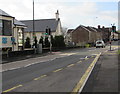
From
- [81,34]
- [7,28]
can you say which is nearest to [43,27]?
[81,34]

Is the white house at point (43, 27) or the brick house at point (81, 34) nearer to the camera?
the white house at point (43, 27)

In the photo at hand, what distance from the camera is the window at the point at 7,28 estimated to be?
2931 cm

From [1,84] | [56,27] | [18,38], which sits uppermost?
[56,27]

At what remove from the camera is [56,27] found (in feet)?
226

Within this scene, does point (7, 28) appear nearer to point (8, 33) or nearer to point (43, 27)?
point (8, 33)

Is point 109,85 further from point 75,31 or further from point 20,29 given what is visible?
point 75,31

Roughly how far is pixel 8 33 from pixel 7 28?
2.58 ft

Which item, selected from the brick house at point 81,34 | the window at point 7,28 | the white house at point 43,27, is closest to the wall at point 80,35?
the brick house at point 81,34

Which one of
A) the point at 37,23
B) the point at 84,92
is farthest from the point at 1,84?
the point at 37,23

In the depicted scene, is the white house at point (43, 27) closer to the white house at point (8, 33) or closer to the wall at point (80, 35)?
the wall at point (80, 35)

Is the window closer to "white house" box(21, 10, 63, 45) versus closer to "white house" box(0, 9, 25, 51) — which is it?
"white house" box(0, 9, 25, 51)

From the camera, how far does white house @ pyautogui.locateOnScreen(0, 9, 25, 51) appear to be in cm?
2865

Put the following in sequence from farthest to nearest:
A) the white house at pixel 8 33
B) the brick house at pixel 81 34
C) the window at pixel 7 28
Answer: the brick house at pixel 81 34 → the window at pixel 7 28 → the white house at pixel 8 33

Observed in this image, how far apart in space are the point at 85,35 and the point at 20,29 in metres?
63.7
